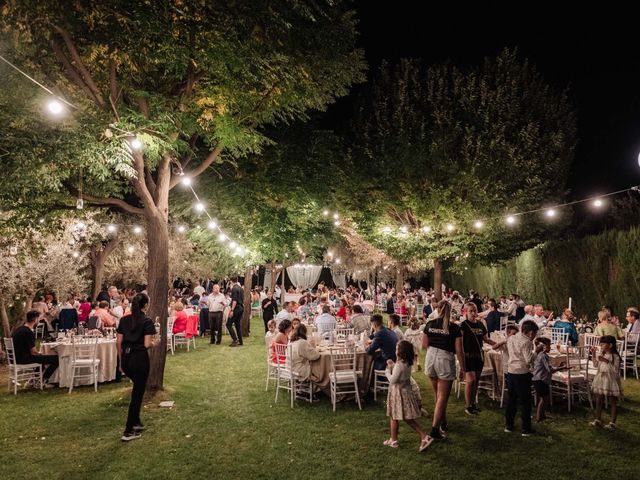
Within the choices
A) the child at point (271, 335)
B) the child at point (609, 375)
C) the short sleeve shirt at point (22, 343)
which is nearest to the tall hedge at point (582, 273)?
the child at point (609, 375)

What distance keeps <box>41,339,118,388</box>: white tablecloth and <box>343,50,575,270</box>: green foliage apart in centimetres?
1164

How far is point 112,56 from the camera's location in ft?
23.4

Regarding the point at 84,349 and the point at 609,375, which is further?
the point at 84,349

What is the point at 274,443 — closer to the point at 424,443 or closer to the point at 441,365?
the point at 424,443

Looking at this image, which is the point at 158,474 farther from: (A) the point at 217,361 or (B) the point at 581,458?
(A) the point at 217,361

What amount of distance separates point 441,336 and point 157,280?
16.8 feet

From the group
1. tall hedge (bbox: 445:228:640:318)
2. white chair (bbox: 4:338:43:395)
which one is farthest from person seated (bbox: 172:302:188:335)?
tall hedge (bbox: 445:228:640:318)

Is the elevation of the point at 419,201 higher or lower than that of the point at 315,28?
lower

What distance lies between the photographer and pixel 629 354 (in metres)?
10.1

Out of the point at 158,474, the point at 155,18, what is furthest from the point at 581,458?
the point at 155,18

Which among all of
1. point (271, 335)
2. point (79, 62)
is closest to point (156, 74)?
point (79, 62)

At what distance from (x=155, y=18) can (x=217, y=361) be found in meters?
8.48

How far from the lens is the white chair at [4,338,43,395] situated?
865 cm

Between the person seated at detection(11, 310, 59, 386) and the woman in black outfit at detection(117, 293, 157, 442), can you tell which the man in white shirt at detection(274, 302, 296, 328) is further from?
the woman in black outfit at detection(117, 293, 157, 442)
